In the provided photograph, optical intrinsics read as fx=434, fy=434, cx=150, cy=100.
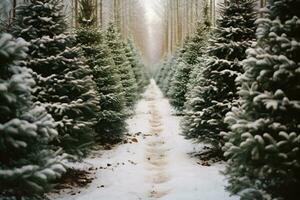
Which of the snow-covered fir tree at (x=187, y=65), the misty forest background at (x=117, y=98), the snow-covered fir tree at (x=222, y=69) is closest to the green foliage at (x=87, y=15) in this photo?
the misty forest background at (x=117, y=98)

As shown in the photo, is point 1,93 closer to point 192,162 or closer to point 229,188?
point 229,188

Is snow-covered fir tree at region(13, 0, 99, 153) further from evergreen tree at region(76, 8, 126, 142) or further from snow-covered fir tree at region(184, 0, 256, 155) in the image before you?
evergreen tree at region(76, 8, 126, 142)

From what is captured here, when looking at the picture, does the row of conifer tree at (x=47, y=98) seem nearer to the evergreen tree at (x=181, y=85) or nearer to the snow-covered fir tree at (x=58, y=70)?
the snow-covered fir tree at (x=58, y=70)

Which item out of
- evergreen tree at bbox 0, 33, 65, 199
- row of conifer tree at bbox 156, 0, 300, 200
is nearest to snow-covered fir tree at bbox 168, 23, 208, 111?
row of conifer tree at bbox 156, 0, 300, 200

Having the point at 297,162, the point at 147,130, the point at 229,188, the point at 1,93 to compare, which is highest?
the point at 1,93

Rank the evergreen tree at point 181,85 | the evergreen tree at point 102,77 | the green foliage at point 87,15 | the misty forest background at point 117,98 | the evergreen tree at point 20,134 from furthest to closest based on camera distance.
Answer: the evergreen tree at point 181,85 < the green foliage at point 87,15 < the evergreen tree at point 102,77 < the misty forest background at point 117,98 < the evergreen tree at point 20,134

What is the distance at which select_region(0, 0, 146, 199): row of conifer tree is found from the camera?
17.5 feet

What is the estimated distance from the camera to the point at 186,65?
65.0 ft

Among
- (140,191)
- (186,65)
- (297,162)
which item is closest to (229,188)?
(297,162)

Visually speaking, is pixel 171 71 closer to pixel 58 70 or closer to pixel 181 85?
pixel 181 85

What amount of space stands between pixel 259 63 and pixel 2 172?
12.0ft

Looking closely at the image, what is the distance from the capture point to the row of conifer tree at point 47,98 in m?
5.32

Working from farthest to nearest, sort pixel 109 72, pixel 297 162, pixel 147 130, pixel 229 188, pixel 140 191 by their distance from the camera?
pixel 147 130
pixel 109 72
pixel 140 191
pixel 229 188
pixel 297 162

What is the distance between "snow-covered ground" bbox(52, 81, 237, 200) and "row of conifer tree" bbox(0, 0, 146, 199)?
0.88 meters
